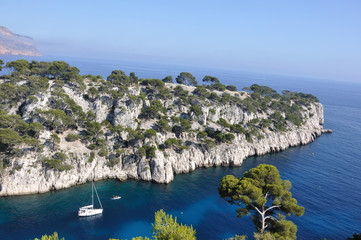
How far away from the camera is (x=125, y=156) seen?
59844mm

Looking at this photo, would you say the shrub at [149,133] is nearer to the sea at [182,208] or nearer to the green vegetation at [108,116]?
the green vegetation at [108,116]

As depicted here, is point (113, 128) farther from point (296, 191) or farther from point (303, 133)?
point (303, 133)

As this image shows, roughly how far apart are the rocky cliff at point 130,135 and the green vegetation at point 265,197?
28.0 m

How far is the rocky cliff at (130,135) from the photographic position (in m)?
50.8

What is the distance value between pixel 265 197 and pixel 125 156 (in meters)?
40.3

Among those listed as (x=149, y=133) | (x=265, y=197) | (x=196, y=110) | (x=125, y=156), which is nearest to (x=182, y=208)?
(x=265, y=197)

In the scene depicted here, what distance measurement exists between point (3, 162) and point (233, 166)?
64735mm

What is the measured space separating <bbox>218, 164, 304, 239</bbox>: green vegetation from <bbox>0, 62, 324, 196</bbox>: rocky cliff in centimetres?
2801

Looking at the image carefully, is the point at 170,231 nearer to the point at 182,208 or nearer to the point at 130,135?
the point at 182,208

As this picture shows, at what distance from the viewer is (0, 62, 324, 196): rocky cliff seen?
50.8 m

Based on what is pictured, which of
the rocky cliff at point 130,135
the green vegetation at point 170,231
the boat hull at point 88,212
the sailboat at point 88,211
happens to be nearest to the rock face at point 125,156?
the rocky cliff at point 130,135

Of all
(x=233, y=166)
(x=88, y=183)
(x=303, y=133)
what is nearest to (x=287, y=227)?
(x=233, y=166)

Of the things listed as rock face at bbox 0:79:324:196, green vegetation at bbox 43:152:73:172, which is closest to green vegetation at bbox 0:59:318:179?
green vegetation at bbox 43:152:73:172

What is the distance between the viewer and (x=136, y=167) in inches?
2315
